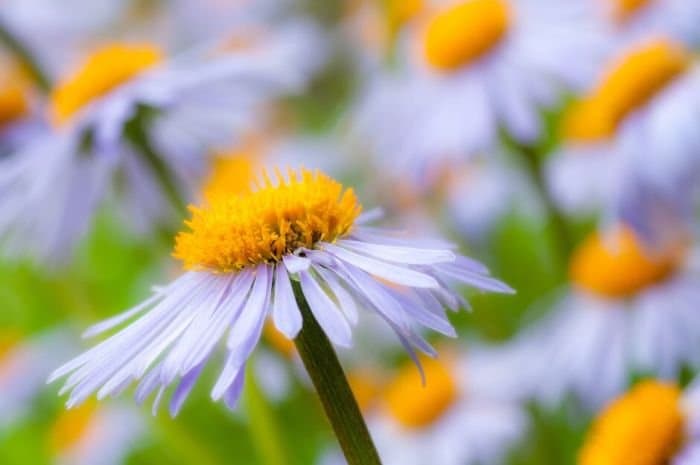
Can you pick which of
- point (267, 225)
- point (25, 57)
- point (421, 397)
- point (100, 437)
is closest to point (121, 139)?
point (25, 57)

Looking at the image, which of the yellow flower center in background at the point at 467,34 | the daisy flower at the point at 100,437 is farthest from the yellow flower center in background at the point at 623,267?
the daisy flower at the point at 100,437

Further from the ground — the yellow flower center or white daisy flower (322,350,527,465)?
the yellow flower center

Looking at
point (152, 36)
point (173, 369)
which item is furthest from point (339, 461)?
point (152, 36)

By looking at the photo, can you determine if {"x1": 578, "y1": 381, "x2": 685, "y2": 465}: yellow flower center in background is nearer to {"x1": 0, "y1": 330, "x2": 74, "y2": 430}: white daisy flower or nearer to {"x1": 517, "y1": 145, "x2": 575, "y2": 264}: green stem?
{"x1": 517, "y1": 145, "x2": 575, "y2": 264}: green stem

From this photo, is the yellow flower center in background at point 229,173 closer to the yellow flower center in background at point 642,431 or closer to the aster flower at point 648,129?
the aster flower at point 648,129

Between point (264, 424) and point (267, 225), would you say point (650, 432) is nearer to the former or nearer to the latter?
point (267, 225)

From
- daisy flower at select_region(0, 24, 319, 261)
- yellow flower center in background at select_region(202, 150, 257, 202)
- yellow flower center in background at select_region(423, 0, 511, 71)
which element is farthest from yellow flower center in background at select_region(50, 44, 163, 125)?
Answer: yellow flower center in background at select_region(423, 0, 511, 71)

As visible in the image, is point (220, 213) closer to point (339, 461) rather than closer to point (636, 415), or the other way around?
point (636, 415)
